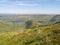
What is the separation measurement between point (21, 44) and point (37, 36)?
2.79 m

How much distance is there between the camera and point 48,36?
21.6 meters

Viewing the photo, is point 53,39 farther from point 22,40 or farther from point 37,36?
point 22,40

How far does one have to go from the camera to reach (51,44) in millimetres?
19031

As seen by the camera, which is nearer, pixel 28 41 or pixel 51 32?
pixel 28 41

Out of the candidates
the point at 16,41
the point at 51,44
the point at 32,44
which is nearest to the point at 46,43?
the point at 51,44

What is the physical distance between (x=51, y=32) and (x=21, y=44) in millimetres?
5034

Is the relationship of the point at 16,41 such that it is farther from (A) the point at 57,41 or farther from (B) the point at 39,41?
(A) the point at 57,41

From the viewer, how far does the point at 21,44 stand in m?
20.5

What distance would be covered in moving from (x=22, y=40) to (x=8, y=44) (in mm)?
1996

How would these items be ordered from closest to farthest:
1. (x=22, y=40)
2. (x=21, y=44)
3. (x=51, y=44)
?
1. (x=51, y=44)
2. (x=21, y=44)
3. (x=22, y=40)

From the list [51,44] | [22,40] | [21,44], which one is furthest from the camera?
[22,40]

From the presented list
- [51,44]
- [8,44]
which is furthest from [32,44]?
[8,44]

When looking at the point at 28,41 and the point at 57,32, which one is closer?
the point at 28,41

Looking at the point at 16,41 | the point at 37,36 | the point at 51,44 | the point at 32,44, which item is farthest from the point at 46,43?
the point at 16,41
